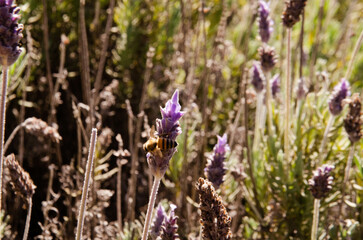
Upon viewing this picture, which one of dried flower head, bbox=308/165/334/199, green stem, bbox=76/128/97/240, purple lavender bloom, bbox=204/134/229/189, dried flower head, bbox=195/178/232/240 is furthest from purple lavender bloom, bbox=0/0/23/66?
dried flower head, bbox=308/165/334/199

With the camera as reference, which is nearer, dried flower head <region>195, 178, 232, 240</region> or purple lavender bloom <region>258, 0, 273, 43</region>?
dried flower head <region>195, 178, 232, 240</region>

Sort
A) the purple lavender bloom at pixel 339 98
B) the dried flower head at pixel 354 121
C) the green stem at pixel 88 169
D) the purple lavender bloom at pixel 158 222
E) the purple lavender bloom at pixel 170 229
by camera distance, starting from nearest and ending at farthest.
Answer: the green stem at pixel 88 169, the purple lavender bloom at pixel 170 229, the purple lavender bloom at pixel 158 222, the dried flower head at pixel 354 121, the purple lavender bloom at pixel 339 98

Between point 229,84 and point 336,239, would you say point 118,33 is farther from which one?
point 336,239

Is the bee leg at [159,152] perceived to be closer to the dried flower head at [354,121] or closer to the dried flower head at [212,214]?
the dried flower head at [212,214]

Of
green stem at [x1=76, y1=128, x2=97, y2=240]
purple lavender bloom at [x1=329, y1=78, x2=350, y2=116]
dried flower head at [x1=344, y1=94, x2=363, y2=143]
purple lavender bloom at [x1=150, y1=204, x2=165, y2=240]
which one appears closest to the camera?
green stem at [x1=76, y1=128, x2=97, y2=240]

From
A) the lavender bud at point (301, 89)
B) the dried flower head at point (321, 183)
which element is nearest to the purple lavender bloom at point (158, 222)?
the dried flower head at point (321, 183)

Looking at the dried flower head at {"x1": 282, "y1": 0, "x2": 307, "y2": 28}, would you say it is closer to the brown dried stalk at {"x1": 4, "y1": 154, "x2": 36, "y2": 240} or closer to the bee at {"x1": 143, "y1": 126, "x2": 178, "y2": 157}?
the bee at {"x1": 143, "y1": 126, "x2": 178, "y2": 157}

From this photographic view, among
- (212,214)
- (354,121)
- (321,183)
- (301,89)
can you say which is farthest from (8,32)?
(301,89)
